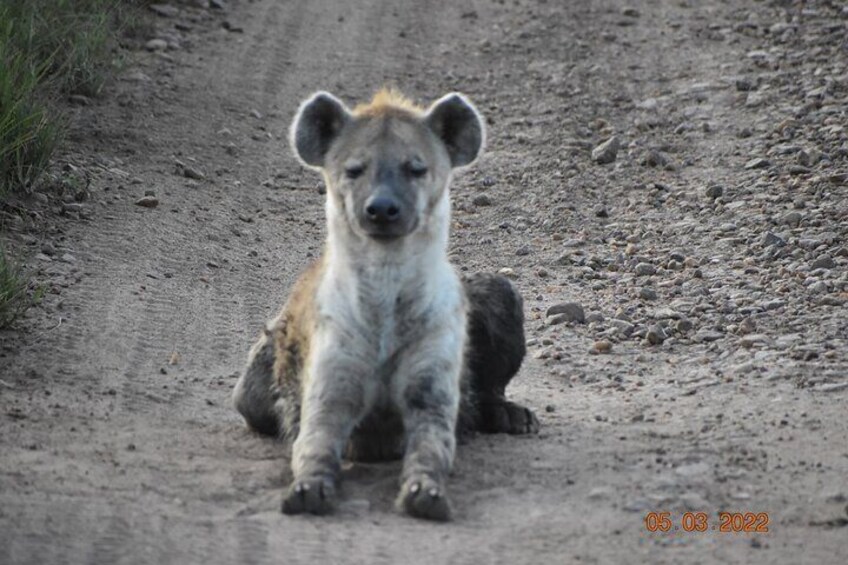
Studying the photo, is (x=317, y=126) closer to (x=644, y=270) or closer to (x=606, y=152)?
→ (x=644, y=270)

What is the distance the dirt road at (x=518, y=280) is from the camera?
406 centimetres

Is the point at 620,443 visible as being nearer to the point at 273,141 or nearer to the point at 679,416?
the point at 679,416

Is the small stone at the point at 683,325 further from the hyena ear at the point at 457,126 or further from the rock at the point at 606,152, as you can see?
the rock at the point at 606,152

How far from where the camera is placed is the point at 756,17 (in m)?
11.1

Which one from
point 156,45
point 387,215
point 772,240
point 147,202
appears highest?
point 387,215

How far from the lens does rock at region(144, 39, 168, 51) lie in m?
10.4

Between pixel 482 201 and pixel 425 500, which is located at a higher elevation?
pixel 425 500

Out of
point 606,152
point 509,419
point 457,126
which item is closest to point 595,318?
point 509,419

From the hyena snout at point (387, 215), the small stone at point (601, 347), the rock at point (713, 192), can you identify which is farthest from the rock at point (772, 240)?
the hyena snout at point (387, 215)

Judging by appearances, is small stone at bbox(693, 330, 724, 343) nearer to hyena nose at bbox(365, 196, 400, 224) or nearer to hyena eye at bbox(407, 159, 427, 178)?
hyena eye at bbox(407, 159, 427, 178)

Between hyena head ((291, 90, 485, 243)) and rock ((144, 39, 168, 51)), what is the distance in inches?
220

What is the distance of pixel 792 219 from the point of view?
735 centimetres

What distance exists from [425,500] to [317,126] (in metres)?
1.44

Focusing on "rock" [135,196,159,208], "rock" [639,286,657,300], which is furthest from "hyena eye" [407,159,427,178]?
"rock" [135,196,159,208]
